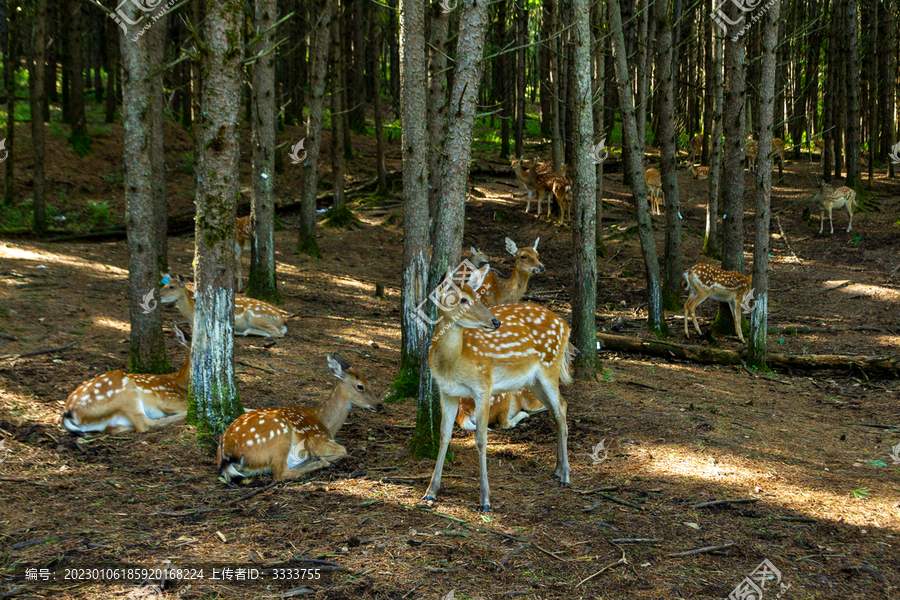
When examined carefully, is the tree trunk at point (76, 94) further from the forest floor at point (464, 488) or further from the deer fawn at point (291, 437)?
the deer fawn at point (291, 437)

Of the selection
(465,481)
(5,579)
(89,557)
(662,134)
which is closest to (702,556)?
(465,481)

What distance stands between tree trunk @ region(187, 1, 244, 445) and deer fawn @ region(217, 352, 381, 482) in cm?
58

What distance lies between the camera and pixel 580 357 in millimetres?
8641

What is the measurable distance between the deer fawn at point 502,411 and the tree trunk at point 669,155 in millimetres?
6587

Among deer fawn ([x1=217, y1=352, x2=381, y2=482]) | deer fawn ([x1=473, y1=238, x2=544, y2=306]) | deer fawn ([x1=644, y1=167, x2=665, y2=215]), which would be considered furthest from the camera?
deer fawn ([x1=644, y1=167, x2=665, y2=215])

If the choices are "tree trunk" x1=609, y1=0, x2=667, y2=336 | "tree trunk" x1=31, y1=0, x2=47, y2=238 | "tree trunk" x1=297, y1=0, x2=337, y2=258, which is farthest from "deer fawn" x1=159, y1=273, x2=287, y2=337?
"tree trunk" x1=31, y1=0, x2=47, y2=238

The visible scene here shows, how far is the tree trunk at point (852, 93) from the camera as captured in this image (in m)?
19.8

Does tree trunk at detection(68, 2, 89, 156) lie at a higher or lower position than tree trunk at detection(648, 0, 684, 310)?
higher

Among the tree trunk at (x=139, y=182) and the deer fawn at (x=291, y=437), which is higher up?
the tree trunk at (x=139, y=182)

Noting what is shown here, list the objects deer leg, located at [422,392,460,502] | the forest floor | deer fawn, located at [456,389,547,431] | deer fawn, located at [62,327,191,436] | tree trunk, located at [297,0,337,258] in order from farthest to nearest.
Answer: tree trunk, located at [297,0,337,258] → deer fawn, located at [456,389,547,431] → deer fawn, located at [62,327,191,436] → deer leg, located at [422,392,460,502] → the forest floor

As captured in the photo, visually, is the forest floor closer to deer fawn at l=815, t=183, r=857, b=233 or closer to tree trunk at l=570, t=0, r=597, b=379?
tree trunk at l=570, t=0, r=597, b=379

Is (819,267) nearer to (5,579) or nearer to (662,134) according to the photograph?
(662,134)

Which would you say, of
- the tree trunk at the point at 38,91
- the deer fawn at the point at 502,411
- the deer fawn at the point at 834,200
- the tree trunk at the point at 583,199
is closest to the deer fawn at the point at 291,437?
the deer fawn at the point at 502,411

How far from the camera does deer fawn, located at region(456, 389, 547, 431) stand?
7355 mm
